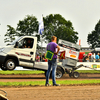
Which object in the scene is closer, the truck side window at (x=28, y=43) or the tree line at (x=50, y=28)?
the truck side window at (x=28, y=43)

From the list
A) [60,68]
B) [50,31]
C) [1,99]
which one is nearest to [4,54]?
[60,68]

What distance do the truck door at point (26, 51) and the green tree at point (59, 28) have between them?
52243 millimetres

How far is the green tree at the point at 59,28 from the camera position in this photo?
2653 inches

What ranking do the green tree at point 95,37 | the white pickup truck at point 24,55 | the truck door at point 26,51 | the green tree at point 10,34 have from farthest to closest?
the green tree at point 95,37 < the green tree at point 10,34 < the truck door at point 26,51 < the white pickup truck at point 24,55

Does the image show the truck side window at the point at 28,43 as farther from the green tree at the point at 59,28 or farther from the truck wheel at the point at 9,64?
the green tree at the point at 59,28

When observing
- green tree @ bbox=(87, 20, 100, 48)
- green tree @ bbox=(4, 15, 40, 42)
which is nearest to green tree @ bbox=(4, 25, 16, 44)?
green tree @ bbox=(4, 15, 40, 42)

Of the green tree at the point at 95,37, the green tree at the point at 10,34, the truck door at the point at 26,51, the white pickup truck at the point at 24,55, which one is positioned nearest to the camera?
the white pickup truck at the point at 24,55

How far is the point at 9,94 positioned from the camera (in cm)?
662

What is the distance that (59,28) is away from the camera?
224 feet

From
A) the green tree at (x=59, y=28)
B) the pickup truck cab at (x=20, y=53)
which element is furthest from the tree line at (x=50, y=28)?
the pickup truck cab at (x=20, y=53)

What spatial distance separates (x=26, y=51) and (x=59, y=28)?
5520 centimetres

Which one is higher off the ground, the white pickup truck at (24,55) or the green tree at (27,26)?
the green tree at (27,26)

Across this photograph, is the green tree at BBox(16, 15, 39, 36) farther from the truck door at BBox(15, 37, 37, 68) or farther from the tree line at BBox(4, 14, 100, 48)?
the truck door at BBox(15, 37, 37, 68)

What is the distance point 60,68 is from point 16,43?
8.98ft
